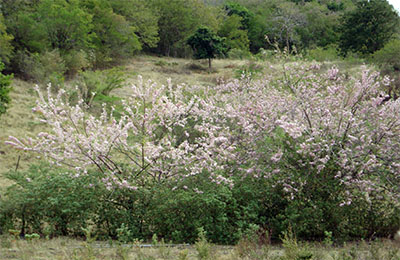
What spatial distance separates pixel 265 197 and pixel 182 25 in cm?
4036

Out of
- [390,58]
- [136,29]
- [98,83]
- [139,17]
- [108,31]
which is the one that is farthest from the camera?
[139,17]

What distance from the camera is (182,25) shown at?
44.5 m

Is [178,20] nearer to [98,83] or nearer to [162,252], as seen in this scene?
[98,83]

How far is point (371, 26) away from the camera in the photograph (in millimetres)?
34500

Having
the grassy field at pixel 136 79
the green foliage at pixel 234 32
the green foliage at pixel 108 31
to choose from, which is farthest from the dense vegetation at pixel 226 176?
the green foliage at pixel 234 32

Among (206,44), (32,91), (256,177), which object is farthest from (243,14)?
(256,177)

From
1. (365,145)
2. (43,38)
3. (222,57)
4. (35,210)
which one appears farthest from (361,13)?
(35,210)

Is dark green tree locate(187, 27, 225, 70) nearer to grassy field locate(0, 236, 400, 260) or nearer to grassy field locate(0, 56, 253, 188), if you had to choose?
grassy field locate(0, 56, 253, 188)

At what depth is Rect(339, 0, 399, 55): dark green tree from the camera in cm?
3428

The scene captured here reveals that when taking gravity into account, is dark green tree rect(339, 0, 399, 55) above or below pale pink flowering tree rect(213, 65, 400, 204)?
above

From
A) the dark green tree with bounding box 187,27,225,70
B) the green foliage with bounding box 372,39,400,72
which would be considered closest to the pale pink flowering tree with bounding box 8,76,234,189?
the green foliage with bounding box 372,39,400,72

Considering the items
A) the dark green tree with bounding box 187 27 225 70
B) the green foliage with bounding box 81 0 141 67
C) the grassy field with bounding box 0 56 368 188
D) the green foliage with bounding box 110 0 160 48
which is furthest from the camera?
the green foliage with bounding box 110 0 160 48

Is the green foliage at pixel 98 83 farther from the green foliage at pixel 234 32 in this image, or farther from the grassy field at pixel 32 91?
the green foliage at pixel 234 32

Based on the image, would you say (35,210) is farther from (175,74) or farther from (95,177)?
(175,74)
